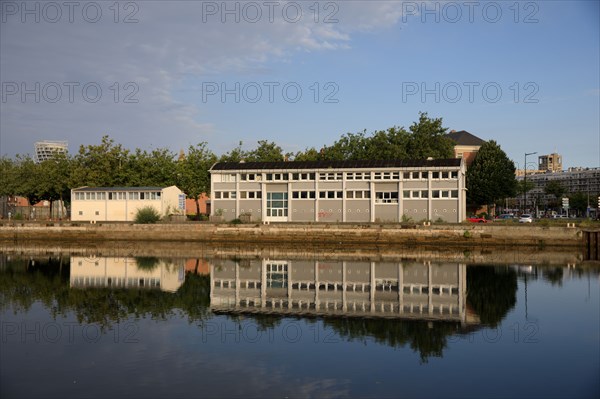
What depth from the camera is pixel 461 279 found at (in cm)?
3734

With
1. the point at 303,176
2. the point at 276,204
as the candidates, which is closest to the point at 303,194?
the point at 303,176

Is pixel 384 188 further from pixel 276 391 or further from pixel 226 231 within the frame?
pixel 276 391

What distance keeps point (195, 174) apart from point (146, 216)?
1883 centimetres

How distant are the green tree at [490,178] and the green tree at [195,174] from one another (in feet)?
138

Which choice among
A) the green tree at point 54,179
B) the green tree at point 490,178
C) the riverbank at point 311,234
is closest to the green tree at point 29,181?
the green tree at point 54,179

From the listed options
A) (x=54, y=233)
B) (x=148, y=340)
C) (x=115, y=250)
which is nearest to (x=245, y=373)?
(x=148, y=340)

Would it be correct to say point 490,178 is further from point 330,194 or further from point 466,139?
point 466,139

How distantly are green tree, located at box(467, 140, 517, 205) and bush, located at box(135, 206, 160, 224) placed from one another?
49.4m

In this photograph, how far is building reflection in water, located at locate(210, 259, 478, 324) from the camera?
90.3 feet

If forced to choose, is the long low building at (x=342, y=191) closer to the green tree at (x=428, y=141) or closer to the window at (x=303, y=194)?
the window at (x=303, y=194)

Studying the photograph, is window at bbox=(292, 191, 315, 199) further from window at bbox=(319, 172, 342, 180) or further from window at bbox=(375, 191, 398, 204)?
window at bbox=(375, 191, 398, 204)

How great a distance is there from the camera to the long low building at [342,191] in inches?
2566

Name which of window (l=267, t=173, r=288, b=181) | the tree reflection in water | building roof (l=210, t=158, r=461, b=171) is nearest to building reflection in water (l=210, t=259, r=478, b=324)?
the tree reflection in water

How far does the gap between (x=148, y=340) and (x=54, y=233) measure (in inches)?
2142
